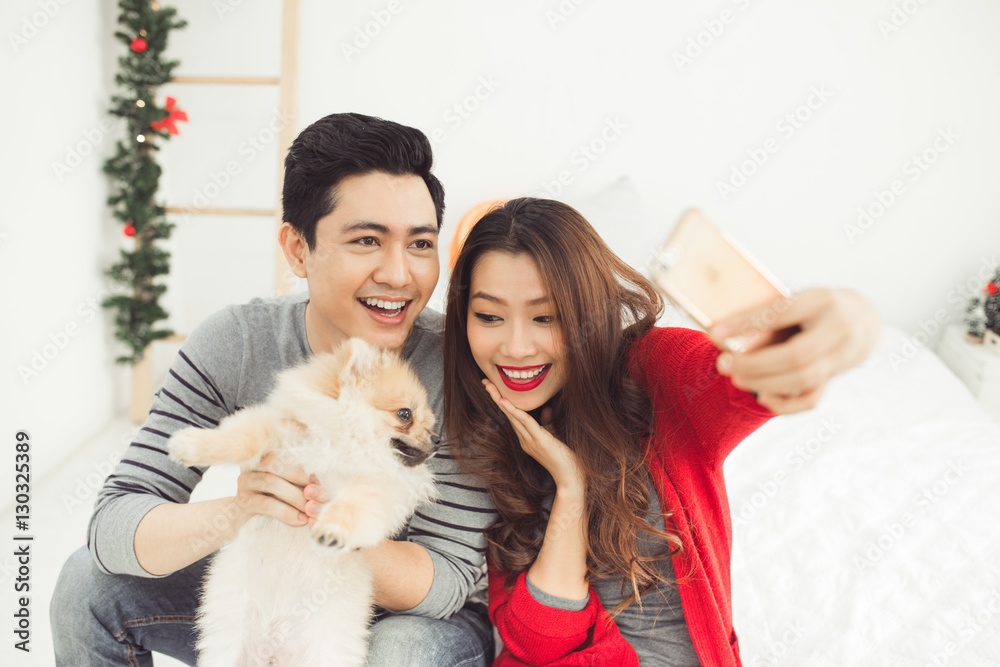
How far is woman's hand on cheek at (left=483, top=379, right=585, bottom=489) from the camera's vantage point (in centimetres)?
129

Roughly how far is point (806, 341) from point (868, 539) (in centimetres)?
123

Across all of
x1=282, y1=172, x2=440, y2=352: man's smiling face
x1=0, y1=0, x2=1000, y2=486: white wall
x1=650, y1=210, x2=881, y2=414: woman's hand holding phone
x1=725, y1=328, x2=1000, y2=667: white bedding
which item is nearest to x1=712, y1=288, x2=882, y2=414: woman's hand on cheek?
x1=650, y1=210, x2=881, y2=414: woman's hand holding phone

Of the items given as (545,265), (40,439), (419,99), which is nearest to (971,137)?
(419,99)

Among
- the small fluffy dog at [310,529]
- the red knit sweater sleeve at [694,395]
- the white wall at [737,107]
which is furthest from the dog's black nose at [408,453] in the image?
the white wall at [737,107]

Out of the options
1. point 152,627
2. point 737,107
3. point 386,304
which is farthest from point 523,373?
point 737,107

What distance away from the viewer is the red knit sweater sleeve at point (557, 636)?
1266 millimetres

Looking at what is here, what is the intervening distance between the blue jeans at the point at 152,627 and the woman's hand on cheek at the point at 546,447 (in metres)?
0.44

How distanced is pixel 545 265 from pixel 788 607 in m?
1.06

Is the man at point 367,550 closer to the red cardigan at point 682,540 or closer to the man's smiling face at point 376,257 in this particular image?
the man's smiling face at point 376,257

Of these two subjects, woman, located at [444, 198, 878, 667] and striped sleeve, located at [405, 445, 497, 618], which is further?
striped sleeve, located at [405, 445, 497, 618]

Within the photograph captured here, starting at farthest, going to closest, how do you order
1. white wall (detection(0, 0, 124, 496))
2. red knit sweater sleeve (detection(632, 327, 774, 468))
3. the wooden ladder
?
the wooden ladder, white wall (detection(0, 0, 124, 496)), red knit sweater sleeve (detection(632, 327, 774, 468))

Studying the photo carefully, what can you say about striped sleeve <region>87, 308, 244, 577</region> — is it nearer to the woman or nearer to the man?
the man

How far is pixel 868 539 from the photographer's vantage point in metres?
1.58

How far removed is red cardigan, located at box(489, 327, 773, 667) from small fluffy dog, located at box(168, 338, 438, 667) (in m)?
0.38
